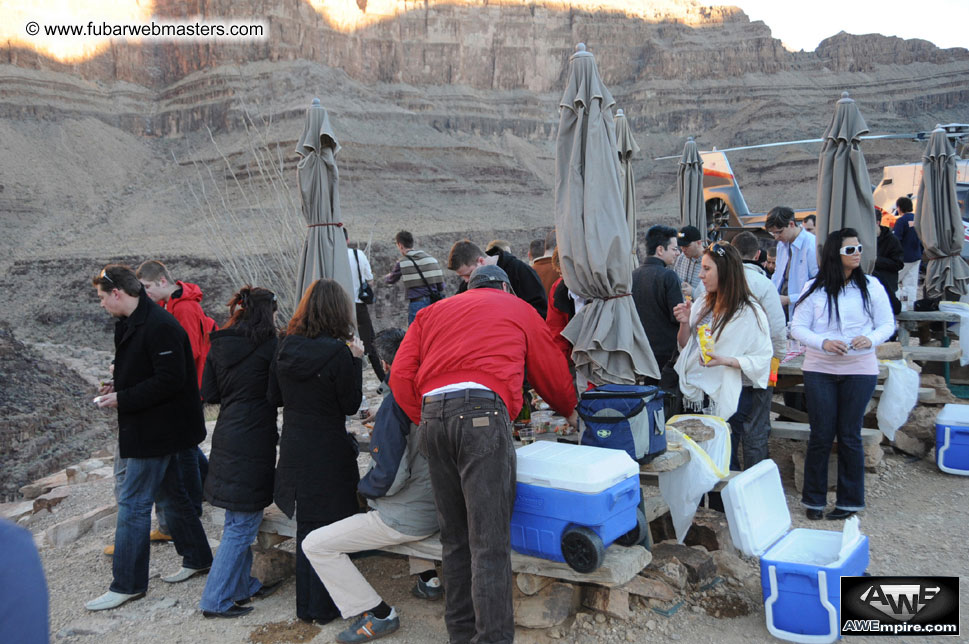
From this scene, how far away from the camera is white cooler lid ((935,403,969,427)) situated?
18.4 ft

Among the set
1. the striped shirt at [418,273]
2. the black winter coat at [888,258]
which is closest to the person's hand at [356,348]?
the striped shirt at [418,273]

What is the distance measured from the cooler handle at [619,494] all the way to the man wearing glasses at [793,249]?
4.22 meters

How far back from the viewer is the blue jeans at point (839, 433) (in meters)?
4.77

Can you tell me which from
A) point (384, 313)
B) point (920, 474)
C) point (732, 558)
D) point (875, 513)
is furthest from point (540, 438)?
point (384, 313)

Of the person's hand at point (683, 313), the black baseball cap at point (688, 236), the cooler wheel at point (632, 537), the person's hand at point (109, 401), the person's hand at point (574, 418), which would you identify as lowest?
the cooler wheel at point (632, 537)

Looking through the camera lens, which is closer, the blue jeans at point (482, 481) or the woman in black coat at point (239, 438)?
the blue jeans at point (482, 481)

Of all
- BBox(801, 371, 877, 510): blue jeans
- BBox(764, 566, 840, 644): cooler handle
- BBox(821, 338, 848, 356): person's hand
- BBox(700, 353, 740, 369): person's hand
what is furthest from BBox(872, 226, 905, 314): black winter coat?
BBox(764, 566, 840, 644): cooler handle

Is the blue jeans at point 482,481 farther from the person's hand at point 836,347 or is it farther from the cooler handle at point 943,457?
the cooler handle at point 943,457

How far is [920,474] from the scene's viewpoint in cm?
580

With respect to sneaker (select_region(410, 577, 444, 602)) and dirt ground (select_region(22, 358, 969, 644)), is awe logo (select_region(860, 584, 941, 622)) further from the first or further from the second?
sneaker (select_region(410, 577, 444, 602))

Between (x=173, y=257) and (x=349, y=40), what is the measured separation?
33.6 metres

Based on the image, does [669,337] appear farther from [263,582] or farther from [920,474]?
[263,582]

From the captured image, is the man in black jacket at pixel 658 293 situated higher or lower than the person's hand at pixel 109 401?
higher

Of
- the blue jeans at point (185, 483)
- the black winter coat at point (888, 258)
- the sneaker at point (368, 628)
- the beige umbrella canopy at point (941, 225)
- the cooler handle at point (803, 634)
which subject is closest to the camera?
the cooler handle at point (803, 634)
